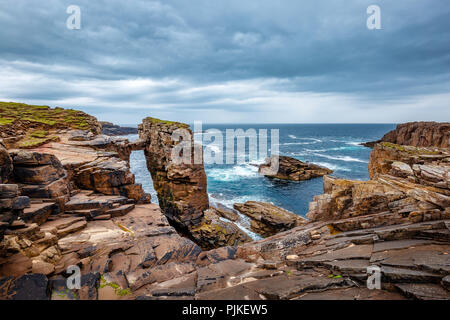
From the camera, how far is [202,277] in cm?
923

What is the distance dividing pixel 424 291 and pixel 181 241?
1121 centimetres

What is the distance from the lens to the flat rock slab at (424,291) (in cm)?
538

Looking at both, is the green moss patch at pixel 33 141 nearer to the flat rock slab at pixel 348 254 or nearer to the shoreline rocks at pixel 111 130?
the flat rock slab at pixel 348 254

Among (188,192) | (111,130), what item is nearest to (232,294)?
(188,192)

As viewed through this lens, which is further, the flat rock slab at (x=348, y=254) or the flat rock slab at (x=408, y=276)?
the flat rock slab at (x=348, y=254)

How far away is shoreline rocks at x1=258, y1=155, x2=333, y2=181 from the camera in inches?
2560

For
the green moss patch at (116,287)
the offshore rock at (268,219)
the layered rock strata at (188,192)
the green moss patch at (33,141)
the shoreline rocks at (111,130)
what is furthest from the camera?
the shoreline rocks at (111,130)

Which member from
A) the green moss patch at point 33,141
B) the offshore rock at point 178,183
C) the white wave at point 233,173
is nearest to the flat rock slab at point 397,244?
the offshore rock at point 178,183

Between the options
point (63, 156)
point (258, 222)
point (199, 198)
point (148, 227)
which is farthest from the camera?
point (258, 222)

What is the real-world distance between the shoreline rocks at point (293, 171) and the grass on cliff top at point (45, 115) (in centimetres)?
5244

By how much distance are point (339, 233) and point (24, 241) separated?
51.8 feet

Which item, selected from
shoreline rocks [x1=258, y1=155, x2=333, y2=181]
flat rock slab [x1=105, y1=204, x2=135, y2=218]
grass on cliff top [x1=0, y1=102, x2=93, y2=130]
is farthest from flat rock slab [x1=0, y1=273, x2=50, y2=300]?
shoreline rocks [x1=258, y1=155, x2=333, y2=181]

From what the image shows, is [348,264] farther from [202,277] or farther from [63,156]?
[63,156]
